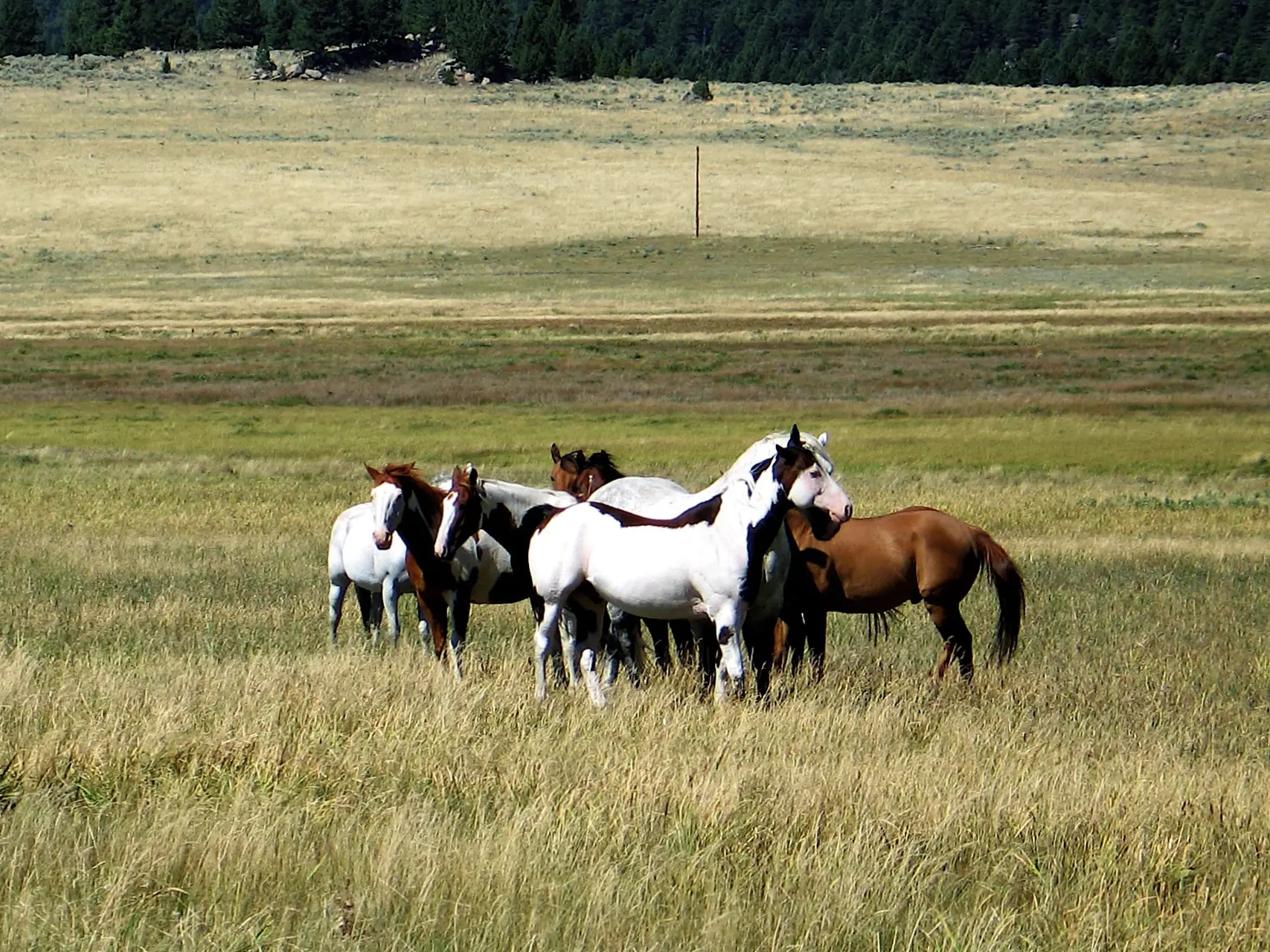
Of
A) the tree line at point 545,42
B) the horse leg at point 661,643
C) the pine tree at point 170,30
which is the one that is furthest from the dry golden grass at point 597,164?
the horse leg at point 661,643

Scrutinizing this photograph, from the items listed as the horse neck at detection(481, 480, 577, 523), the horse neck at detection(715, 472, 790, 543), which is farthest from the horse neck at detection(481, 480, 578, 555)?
the horse neck at detection(715, 472, 790, 543)

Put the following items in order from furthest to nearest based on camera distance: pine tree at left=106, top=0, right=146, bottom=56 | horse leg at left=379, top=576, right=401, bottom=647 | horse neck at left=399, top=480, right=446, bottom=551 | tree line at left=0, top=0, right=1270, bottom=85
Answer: pine tree at left=106, top=0, right=146, bottom=56
tree line at left=0, top=0, right=1270, bottom=85
horse leg at left=379, top=576, right=401, bottom=647
horse neck at left=399, top=480, right=446, bottom=551

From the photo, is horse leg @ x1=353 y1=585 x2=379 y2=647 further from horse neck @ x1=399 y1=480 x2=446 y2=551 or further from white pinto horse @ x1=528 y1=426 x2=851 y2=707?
white pinto horse @ x1=528 y1=426 x2=851 y2=707

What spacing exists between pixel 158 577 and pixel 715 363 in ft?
96.7

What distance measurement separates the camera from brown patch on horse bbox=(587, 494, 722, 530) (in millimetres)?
8562

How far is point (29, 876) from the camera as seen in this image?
5.02 m

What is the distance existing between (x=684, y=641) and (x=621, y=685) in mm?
1469

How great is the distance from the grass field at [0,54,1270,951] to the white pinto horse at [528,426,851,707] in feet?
1.68

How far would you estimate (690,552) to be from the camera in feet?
27.7

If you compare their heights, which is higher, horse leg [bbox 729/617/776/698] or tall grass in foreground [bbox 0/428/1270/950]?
tall grass in foreground [bbox 0/428/1270/950]

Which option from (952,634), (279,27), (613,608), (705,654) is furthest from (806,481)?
(279,27)

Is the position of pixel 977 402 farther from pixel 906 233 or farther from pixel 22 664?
pixel 906 233

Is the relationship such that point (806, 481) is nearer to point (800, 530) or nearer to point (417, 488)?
point (800, 530)

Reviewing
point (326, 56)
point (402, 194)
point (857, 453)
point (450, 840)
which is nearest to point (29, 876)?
point (450, 840)
